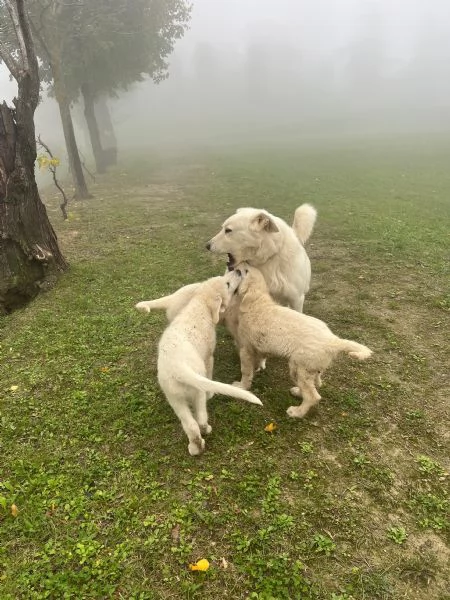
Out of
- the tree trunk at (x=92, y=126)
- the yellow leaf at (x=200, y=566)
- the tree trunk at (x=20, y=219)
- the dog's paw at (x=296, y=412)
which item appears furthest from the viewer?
the tree trunk at (x=92, y=126)

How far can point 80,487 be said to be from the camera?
3.87 m

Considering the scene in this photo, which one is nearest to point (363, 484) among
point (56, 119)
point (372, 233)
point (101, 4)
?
point (372, 233)

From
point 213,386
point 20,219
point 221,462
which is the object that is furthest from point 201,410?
point 20,219

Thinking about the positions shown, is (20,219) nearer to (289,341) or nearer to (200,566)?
(289,341)

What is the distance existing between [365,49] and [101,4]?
79628mm

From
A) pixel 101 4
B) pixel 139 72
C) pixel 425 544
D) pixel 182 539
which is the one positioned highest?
pixel 101 4

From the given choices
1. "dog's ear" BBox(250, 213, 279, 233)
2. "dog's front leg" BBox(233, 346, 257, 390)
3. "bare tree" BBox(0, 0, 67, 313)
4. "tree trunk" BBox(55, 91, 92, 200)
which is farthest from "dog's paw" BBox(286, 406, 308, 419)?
"tree trunk" BBox(55, 91, 92, 200)

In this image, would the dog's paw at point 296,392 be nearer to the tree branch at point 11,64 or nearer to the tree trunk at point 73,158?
the tree branch at point 11,64

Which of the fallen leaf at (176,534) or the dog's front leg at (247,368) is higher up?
the dog's front leg at (247,368)

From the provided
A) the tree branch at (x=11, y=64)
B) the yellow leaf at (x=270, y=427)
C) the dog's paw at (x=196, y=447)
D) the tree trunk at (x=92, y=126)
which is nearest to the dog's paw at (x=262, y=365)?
the yellow leaf at (x=270, y=427)

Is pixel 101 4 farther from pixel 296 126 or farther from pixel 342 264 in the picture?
pixel 296 126

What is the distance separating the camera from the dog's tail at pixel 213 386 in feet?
11.3

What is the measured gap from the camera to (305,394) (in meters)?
4.56

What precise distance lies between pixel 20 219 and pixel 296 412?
575cm
